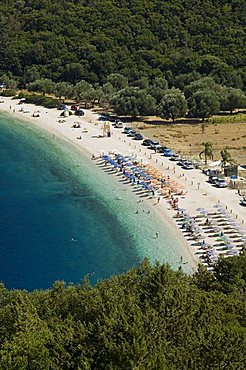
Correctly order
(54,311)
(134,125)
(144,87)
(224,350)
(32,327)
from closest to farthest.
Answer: (224,350) < (32,327) < (54,311) < (134,125) < (144,87)

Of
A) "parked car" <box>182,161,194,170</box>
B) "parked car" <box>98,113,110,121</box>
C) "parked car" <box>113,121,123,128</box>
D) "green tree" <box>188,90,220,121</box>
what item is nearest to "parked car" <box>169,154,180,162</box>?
"parked car" <box>182,161,194,170</box>

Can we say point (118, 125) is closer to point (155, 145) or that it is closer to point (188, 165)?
point (155, 145)

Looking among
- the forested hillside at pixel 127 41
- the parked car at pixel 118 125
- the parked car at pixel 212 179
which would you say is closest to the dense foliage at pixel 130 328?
the parked car at pixel 212 179

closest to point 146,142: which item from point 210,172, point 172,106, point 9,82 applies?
point 172,106

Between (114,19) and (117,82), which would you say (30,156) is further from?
(114,19)

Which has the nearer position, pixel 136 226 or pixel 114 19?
pixel 136 226

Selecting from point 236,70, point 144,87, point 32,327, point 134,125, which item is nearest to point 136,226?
point 32,327

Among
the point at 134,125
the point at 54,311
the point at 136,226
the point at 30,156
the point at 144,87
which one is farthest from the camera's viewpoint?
the point at 144,87
